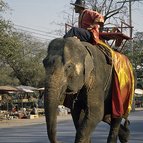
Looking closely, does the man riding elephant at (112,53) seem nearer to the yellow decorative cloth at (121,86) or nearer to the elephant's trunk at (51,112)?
the yellow decorative cloth at (121,86)

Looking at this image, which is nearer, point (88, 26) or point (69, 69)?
point (69, 69)

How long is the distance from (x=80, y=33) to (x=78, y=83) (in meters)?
0.88

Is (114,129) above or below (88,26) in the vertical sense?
below

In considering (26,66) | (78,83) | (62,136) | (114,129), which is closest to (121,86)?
(114,129)

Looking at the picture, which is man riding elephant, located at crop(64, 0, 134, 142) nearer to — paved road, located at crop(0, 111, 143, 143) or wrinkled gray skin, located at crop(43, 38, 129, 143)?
wrinkled gray skin, located at crop(43, 38, 129, 143)

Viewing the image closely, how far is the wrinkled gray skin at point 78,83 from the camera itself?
455 centimetres

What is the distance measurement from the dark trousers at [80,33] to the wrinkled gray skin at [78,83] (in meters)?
0.19

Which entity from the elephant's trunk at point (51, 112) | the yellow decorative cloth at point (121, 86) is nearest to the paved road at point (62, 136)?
the yellow decorative cloth at point (121, 86)

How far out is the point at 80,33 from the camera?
5.50m

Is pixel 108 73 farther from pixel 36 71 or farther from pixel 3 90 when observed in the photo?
Result: pixel 36 71

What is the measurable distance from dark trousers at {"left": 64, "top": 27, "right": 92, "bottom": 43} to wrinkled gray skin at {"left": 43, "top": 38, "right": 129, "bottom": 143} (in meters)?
0.19

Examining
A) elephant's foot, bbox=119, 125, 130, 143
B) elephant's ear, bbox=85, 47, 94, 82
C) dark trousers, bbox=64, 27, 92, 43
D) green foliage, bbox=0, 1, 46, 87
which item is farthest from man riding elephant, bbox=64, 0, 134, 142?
green foliage, bbox=0, 1, 46, 87

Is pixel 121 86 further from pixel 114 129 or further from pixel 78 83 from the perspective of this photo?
pixel 78 83

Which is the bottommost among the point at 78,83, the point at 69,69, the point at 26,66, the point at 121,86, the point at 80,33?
the point at 26,66
